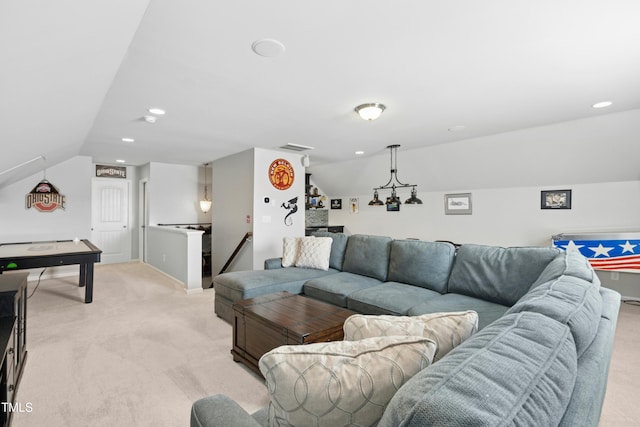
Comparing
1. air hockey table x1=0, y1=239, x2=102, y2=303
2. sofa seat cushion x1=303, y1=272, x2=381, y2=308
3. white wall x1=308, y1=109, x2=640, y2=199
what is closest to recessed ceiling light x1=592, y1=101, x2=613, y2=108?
white wall x1=308, y1=109, x2=640, y2=199

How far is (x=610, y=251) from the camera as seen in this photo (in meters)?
4.02

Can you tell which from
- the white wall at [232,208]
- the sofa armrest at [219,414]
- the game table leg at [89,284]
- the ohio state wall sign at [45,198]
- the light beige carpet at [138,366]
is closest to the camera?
the sofa armrest at [219,414]

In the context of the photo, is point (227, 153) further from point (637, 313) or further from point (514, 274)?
point (637, 313)

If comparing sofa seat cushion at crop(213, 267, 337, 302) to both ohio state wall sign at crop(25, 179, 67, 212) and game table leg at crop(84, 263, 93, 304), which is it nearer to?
game table leg at crop(84, 263, 93, 304)

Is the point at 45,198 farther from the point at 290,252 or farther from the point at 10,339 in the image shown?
the point at 10,339

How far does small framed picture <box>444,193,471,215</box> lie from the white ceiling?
190cm

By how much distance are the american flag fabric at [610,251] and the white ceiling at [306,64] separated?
1.68 m

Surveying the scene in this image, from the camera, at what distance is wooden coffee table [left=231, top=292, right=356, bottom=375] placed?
211cm

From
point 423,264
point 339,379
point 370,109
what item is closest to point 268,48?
point 370,109

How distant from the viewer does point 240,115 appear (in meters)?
3.44

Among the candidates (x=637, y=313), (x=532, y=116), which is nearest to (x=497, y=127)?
(x=532, y=116)

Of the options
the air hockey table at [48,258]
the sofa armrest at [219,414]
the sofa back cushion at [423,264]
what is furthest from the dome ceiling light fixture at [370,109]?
the air hockey table at [48,258]

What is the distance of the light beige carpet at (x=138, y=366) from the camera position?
1.92m

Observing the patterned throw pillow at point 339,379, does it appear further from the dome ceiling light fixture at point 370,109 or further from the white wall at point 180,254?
the white wall at point 180,254
